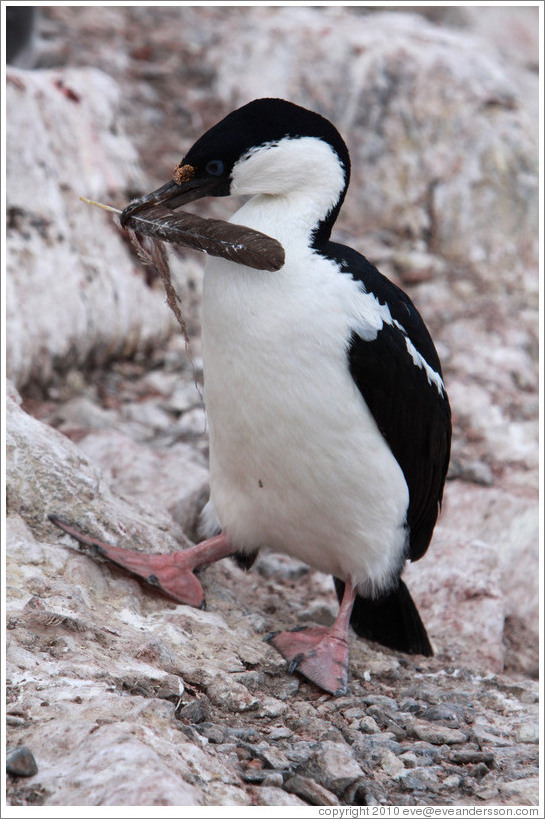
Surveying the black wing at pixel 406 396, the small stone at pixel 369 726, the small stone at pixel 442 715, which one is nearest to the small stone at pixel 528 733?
the small stone at pixel 442 715

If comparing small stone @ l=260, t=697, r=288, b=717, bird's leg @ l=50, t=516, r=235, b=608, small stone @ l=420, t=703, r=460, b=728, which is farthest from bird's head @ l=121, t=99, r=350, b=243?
small stone @ l=420, t=703, r=460, b=728

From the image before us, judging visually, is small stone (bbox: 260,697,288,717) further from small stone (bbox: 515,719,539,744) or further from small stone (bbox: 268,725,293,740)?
small stone (bbox: 515,719,539,744)

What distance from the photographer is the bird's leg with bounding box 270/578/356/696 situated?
3156 millimetres

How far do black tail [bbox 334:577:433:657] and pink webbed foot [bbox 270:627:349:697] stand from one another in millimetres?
319

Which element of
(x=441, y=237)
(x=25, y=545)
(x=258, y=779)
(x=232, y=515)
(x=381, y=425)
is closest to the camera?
(x=258, y=779)

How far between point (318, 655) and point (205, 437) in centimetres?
208

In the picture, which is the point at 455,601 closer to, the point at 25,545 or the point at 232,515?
the point at 232,515

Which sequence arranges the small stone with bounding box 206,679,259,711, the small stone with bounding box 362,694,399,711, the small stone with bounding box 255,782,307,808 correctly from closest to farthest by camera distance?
1. the small stone with bounding box 255,782,307,808
2. the small stone with bounding box 206,679,259,711
3. the small stone with bounding box 362,694,399,711

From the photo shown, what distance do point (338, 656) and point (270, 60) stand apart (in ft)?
16.8

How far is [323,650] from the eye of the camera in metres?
3.25

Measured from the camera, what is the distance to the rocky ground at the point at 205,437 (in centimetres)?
249

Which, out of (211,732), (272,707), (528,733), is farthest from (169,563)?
(528,733)

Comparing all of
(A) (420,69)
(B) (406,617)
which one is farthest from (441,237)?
(B) (406,617)

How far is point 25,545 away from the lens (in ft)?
10.0
